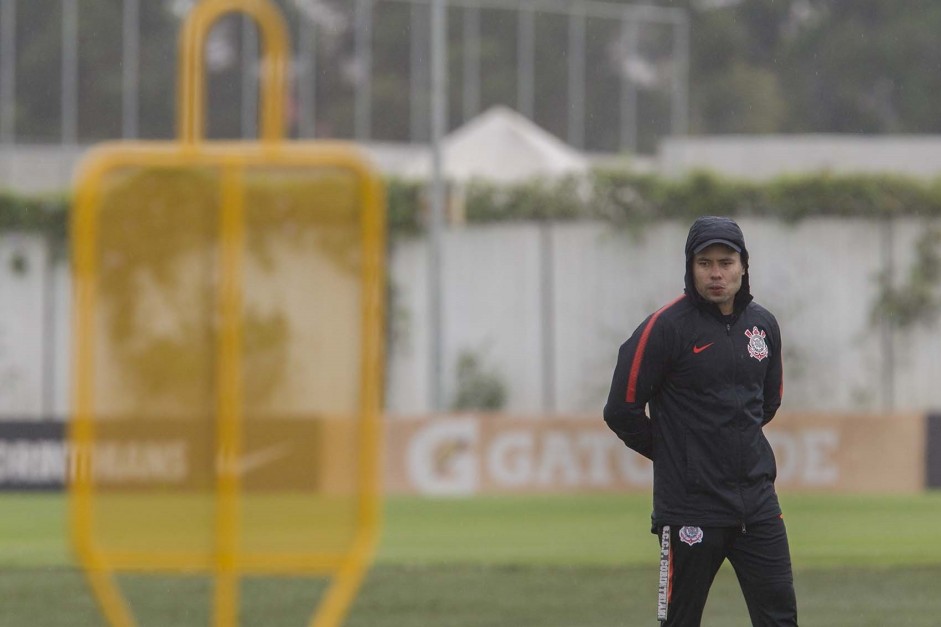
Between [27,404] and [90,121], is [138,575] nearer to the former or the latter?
[27,404]

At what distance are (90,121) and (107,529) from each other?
95.5 ft

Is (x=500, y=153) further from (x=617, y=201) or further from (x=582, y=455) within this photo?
(x=582, y=455)

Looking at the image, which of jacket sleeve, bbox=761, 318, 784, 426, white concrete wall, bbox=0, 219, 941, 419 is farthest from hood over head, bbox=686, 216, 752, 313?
white concrete wall, bbox=0, 219, 941, 419

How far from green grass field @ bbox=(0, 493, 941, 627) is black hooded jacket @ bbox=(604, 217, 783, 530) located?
13.0 ft

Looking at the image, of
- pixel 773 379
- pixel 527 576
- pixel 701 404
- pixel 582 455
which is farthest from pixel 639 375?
pixel 582 455

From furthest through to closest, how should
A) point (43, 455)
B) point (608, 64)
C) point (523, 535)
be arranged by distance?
point (608, 64) < point (43, 455) < point (523, 535)

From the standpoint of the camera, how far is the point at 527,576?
12.7 meters

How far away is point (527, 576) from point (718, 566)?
648 cm

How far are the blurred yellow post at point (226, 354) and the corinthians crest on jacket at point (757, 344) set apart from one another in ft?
4.38

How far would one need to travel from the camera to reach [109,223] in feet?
21.2

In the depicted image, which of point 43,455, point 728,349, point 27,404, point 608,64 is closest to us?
point 728,349

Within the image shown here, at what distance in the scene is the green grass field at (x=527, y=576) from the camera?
10555 mm

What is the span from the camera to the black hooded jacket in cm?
628

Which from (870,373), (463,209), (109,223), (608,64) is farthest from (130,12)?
(109,223)
